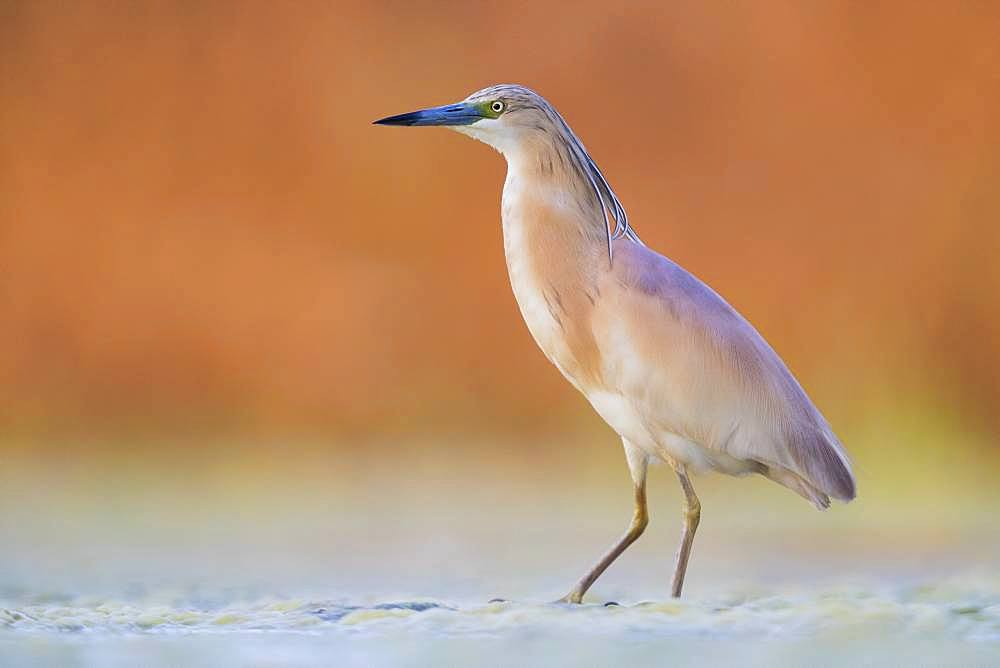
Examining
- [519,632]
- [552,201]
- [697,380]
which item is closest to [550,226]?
[552,201]

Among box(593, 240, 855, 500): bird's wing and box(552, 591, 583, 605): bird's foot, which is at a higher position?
box(593, 240, 855, 500): bird's wing

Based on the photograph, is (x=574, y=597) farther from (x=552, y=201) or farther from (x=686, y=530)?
(x=552, y=201)

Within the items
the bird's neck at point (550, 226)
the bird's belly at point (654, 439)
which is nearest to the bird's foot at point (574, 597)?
the bird's belly at point (654, 439)

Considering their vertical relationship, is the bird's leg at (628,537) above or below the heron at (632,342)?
below

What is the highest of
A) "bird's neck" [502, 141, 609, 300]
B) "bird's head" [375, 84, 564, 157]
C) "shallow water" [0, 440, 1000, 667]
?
"bird's head" [375, 84, 564, 157]

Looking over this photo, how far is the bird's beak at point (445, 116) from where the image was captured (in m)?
3.11

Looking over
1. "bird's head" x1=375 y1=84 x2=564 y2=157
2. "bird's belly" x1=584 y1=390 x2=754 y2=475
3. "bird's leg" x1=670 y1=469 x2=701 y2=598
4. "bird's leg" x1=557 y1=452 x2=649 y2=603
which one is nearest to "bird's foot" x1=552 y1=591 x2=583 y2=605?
"bird's leg" x1=557 y1=452 x2=649 y2=603

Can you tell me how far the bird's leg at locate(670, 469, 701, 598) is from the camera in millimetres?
3047

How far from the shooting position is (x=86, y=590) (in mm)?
3654

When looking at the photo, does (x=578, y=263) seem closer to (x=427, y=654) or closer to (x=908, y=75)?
(x=427, y=654)

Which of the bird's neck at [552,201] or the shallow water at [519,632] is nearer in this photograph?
the shallow water at [519,632]

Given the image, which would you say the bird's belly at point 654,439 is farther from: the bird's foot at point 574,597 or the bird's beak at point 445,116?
the bird's beak at point 445,116

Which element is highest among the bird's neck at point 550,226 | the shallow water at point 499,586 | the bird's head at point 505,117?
the bird's head at point 505,117

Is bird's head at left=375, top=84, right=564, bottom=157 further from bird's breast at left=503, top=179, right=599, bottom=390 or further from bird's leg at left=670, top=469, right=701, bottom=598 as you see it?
bird's leg at left=670, top=469, right=701, bottom=598
